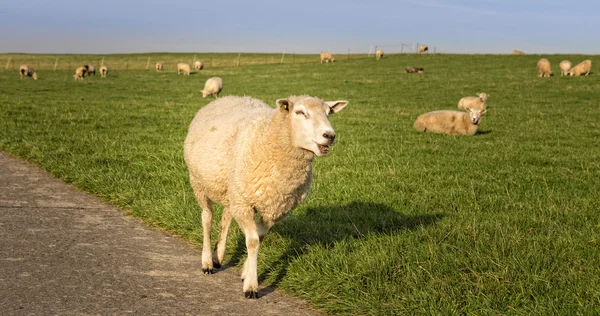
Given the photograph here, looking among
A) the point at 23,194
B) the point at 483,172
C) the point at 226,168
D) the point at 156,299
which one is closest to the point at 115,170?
the point at 23,194

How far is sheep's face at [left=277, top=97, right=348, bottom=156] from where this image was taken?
4762 millimetres

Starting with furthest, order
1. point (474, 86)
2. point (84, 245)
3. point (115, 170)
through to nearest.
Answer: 1. point (474, 86)
2. point (115, 170)
3. point (84, 245)

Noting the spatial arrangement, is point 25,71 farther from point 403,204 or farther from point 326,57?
point 403,204

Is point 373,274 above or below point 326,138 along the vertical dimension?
below

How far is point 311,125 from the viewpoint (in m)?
4.89

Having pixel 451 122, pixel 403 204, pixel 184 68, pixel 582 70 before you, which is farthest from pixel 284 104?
pixel 184 68

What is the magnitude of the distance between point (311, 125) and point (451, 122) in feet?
44.3

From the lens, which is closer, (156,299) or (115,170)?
(156,299)

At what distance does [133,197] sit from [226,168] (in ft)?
10.3

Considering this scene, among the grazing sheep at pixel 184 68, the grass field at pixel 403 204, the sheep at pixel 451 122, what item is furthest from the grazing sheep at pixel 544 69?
the grazing sheep at pixel 184 68

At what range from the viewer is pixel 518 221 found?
701 centimetres

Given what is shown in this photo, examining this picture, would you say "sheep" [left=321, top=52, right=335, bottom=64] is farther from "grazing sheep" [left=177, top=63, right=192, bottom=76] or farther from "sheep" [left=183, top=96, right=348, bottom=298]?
"sheep" [left=183, top=96, right=348, bottom=298]

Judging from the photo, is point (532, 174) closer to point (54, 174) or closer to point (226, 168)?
point (226, 168)

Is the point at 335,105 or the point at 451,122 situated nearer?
the point at 335,105
